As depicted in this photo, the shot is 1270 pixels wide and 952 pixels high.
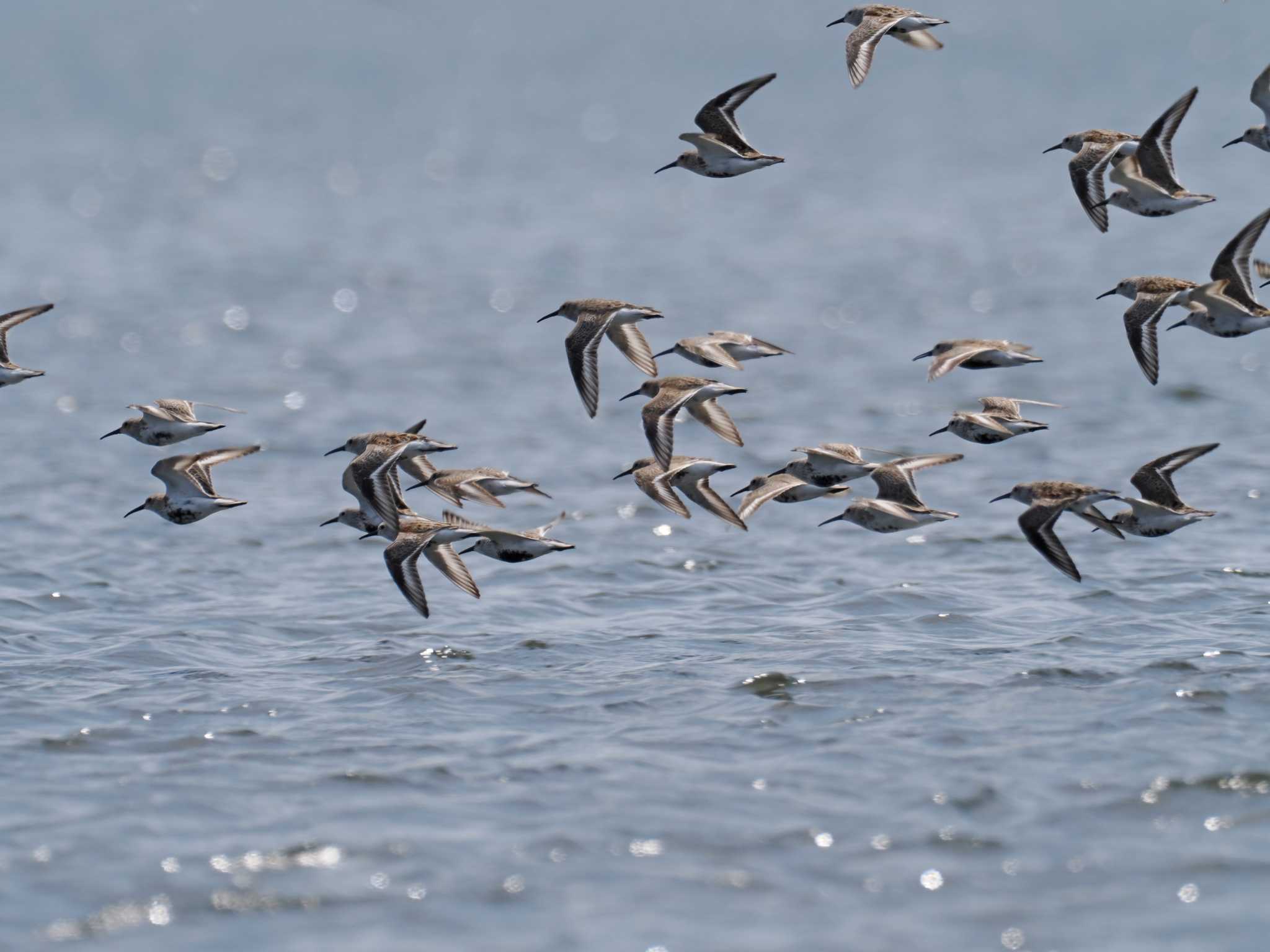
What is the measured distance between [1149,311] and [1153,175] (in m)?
0.84

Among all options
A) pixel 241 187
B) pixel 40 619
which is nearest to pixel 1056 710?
pixel 40 619

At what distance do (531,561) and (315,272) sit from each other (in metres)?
20.1

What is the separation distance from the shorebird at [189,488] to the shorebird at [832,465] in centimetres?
347

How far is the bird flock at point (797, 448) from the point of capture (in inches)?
384

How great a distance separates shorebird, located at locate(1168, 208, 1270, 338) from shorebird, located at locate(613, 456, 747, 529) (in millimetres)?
2861

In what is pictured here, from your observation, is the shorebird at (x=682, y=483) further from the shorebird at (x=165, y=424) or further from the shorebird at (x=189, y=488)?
the shorebird at (x=165, y=424)

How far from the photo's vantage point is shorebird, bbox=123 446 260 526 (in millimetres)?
10922

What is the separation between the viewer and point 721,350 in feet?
36.1

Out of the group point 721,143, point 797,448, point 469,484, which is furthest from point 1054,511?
point 469,484

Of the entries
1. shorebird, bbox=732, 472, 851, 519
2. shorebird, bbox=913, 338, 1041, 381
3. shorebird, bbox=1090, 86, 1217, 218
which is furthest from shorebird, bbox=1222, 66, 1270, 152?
shorebird, bbox=732, 472, 851, 519

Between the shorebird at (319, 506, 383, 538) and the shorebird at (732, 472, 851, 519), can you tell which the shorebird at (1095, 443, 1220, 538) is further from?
the shorebird at (319, 506, 383, 538)

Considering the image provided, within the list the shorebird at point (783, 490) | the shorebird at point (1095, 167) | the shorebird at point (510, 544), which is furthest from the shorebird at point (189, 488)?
the shorebird at point (1095, 167)

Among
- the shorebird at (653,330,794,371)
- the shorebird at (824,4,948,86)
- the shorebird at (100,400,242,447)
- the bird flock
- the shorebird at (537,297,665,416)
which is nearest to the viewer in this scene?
the bird flock

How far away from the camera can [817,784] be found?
9.24 metres
